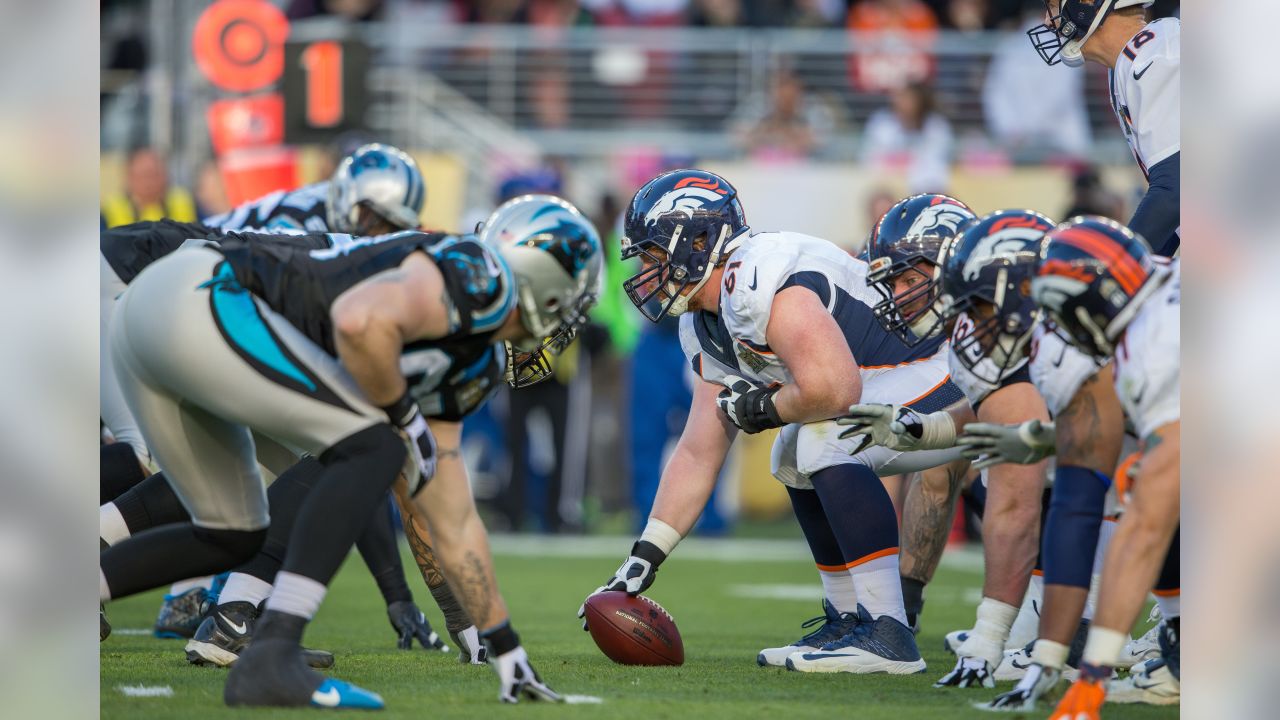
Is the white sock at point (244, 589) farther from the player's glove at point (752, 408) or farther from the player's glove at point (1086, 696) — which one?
the player's glove at point (1086, 696)

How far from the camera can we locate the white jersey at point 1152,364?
3.86 meters

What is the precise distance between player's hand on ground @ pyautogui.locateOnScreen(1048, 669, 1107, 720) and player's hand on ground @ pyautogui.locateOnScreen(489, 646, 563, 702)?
133cm

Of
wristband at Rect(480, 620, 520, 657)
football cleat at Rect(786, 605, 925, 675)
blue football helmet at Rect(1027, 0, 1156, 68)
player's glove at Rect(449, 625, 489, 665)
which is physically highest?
blue football helmet at Rect(1027, 0, 1156, 68)

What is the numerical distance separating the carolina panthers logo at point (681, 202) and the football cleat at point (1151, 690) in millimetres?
2141

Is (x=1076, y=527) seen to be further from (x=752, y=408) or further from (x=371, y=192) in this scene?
(x=371, y=192)

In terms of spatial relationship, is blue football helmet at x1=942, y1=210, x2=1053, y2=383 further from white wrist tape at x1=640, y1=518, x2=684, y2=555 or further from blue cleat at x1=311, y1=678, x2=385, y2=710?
blue cleat at x1=311, y1=678, x2=385, y2=710

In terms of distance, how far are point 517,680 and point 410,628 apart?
5.34ft

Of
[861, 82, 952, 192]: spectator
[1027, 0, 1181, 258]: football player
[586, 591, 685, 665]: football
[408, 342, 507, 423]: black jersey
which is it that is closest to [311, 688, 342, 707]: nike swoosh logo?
[408, 342, 507, 423]: black jersey

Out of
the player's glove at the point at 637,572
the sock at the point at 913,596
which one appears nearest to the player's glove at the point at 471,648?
the player's glove at the point at 637,572

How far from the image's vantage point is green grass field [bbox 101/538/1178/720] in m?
4.18
